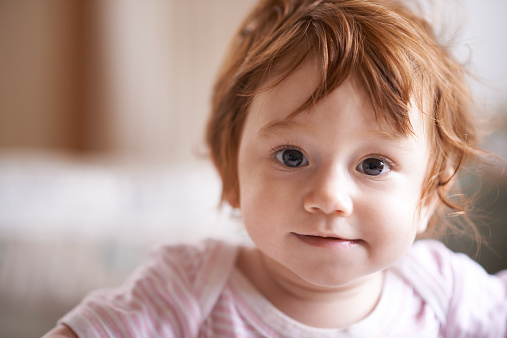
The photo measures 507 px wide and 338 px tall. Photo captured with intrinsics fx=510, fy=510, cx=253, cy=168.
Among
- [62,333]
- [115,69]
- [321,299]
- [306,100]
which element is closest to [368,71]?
[306,100]

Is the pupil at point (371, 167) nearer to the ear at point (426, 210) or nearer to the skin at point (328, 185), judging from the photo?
the skin at point (328, 185)

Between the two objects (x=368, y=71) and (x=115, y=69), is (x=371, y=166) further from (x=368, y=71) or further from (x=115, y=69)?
(x=115, y=69)

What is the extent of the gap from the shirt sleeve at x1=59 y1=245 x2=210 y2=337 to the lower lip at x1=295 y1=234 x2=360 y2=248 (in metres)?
0.19

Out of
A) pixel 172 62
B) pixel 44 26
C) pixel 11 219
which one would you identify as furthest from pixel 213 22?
pixel 11 219

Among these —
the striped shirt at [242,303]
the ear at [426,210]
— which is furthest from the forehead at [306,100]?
the striped shirt at [242,303]

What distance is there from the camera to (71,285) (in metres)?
1.50

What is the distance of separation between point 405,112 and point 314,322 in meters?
0.30

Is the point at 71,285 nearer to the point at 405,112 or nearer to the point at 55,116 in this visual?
the point at 405,112

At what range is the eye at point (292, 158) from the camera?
0.59 metres

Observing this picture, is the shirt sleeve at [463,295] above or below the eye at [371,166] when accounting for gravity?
below

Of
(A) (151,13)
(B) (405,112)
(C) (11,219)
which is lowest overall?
(C) (11,219)

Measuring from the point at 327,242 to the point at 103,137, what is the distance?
250 cm

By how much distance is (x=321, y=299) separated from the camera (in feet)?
2.25

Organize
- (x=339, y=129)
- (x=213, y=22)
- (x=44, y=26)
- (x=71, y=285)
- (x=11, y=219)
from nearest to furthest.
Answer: (x=339, y=129), (x=71, y=285), (x=11, y=219), (x=213, y=22), (x=44, y=26)
